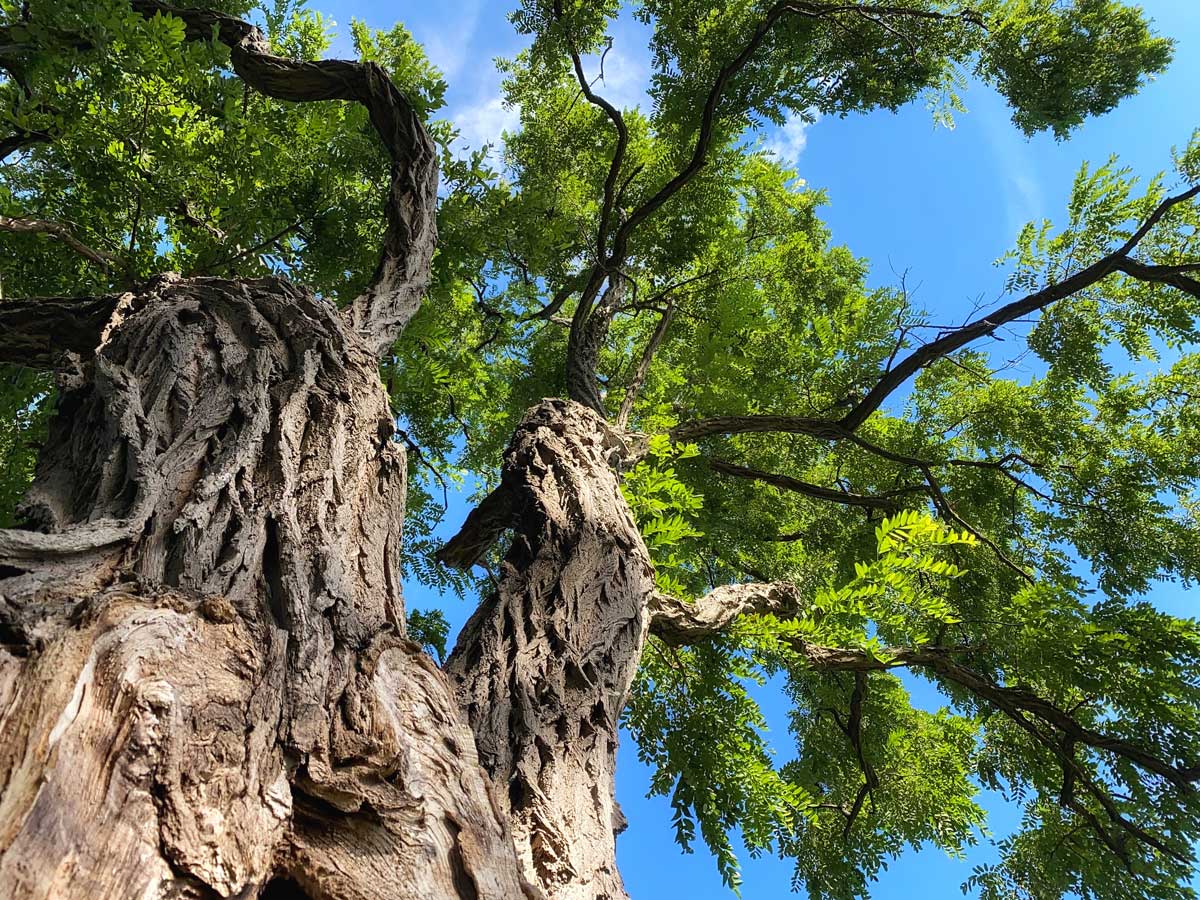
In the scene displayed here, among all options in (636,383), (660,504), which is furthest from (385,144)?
(660,504)

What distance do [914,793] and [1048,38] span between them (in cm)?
604

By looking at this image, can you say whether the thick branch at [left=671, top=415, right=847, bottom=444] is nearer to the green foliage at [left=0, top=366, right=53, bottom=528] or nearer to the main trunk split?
the main trunk split

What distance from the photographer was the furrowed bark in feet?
6.46

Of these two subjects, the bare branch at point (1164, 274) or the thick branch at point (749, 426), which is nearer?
the bare branch at point (1164, 274)

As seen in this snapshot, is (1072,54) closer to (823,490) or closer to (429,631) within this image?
(823,490)

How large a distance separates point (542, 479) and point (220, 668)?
5.98 ft

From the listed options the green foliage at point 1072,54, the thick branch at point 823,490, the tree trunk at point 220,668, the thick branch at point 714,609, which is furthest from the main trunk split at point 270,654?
the green foliage at point 1072,54

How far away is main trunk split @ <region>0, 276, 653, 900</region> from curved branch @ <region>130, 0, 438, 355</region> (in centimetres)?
42

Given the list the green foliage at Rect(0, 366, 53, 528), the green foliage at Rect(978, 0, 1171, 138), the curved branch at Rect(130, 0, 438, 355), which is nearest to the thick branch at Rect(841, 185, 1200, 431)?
the green foliage at Rect(978, 0, 1171, 138)

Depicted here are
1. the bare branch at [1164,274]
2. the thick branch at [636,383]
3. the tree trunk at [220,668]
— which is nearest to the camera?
the tree trunk at [220,668]

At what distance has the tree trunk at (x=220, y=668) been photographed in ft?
3.78

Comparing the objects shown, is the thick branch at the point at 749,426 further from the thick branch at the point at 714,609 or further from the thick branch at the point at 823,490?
the thick branch at the point at 714,609

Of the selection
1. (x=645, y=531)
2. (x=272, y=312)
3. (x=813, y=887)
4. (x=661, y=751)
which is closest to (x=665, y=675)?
(x=661, y=751)

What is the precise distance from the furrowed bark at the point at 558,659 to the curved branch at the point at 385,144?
863mm
